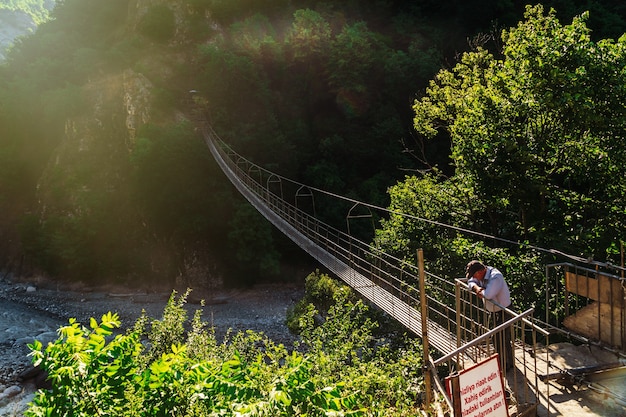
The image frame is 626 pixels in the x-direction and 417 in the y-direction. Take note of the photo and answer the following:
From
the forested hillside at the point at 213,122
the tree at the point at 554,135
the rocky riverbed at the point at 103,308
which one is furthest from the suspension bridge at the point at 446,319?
the rocky riverbed at the point at 103,308

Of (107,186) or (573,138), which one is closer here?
(573,138)

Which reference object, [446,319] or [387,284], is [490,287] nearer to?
[446,319]

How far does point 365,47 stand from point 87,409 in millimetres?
14096

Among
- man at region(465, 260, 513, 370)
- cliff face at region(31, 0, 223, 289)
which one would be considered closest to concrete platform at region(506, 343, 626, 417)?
man at region(465, 260, 513, 370)

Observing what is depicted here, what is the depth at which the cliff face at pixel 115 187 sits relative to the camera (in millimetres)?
14445

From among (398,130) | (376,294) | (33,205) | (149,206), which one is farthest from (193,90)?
(376,294)

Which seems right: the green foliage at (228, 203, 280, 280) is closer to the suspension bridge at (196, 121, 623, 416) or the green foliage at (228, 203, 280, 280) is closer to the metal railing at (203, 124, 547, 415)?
the suspension bridge at (196, 121, 623, 416)

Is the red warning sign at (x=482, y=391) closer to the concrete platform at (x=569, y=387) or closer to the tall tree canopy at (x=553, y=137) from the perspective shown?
the concrete platform at (x=569, y=387)

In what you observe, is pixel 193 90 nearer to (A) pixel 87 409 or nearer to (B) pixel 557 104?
(B) pixel 557 104

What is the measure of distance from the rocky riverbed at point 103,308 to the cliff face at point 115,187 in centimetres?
73

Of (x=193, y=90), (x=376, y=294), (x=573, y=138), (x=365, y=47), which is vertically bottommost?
(x=376, y=294)

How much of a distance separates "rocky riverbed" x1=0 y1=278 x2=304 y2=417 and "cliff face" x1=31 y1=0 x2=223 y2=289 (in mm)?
725

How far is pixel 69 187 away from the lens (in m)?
15.3

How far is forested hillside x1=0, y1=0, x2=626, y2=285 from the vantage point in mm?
13703
